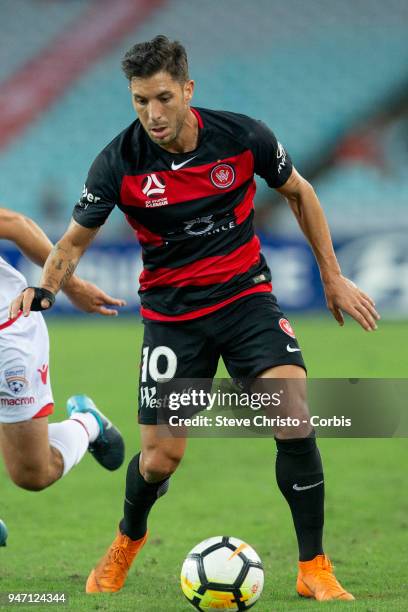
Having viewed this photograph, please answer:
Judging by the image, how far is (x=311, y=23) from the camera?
22484 millimetres

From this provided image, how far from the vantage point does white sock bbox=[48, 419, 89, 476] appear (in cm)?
562

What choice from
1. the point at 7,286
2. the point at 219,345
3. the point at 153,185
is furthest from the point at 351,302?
the point at 7,286

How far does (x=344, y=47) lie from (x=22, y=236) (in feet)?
59.2

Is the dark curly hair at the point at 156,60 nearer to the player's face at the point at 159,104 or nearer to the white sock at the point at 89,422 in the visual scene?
the player's face at the point at 159,104

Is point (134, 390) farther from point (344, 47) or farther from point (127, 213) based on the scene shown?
point (344, 47)

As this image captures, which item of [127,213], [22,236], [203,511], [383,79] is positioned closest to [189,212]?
[127,213]

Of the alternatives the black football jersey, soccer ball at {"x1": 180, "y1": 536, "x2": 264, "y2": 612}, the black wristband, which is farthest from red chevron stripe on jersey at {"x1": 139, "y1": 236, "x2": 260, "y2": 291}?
soccer ball at {"x1": 180, "y1": 536, "x2": 264, "y2": 612}

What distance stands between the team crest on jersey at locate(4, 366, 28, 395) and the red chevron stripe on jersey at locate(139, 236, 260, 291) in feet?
2.83

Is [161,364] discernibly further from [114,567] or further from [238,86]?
[238,86]

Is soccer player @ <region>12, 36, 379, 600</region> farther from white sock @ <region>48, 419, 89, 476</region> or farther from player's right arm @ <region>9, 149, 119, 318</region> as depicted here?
white sock @ <region>48, 419, 89, 476</region>

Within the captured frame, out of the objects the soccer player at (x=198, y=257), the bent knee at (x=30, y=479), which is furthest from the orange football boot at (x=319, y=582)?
the bent knee at (x=30, y=479)

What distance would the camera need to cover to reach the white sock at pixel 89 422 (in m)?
6.04

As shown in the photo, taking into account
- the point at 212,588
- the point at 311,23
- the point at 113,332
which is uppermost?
the point at 311,23

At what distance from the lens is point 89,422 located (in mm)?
6094
